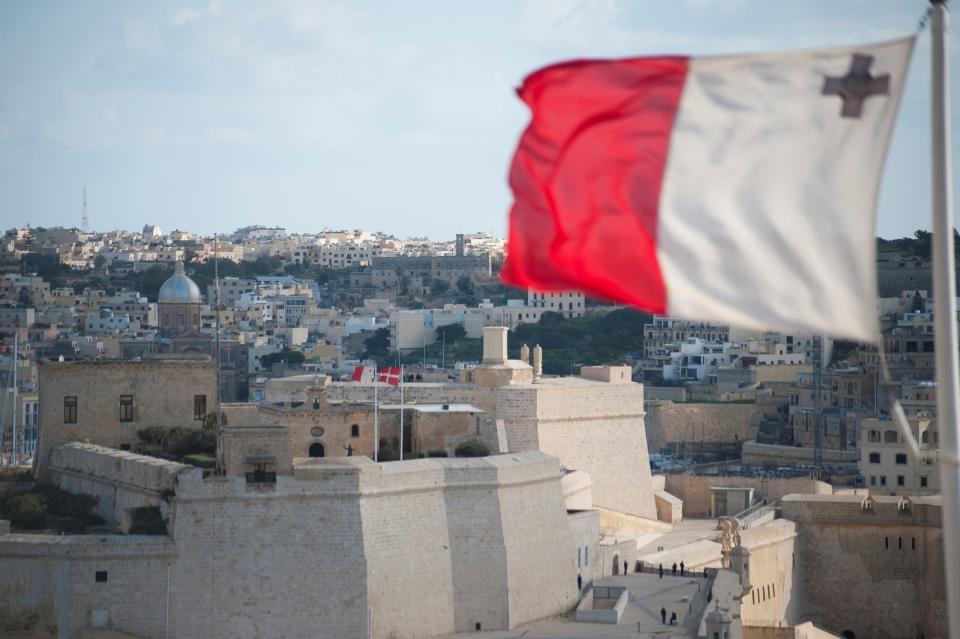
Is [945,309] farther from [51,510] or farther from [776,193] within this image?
[51,510]

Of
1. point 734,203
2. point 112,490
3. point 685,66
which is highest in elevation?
point 685,66

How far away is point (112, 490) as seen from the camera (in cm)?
3375

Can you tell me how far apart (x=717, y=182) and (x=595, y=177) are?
82 cm

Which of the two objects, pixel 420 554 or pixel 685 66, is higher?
pixel 685 66

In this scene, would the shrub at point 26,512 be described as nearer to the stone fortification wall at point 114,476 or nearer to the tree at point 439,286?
the stone fortification wall at point 114,476

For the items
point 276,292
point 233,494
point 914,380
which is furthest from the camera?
point 276,292

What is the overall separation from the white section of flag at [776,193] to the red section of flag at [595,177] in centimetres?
12

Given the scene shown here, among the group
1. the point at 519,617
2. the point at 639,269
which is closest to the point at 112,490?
the point at 519,617

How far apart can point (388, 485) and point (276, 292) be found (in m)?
90.5

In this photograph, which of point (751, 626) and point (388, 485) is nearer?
point (388, 485)

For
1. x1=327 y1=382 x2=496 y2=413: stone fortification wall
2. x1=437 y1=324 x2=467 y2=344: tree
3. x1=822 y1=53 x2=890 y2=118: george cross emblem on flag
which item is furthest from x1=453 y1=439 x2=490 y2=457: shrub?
x1=437 y1=324 x2=467 y2=344: tree

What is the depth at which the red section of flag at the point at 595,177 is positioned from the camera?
11.1m

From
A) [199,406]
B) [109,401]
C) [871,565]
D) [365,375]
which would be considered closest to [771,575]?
[871,565]

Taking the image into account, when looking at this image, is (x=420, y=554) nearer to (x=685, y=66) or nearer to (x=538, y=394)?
(x=538, y=394)
